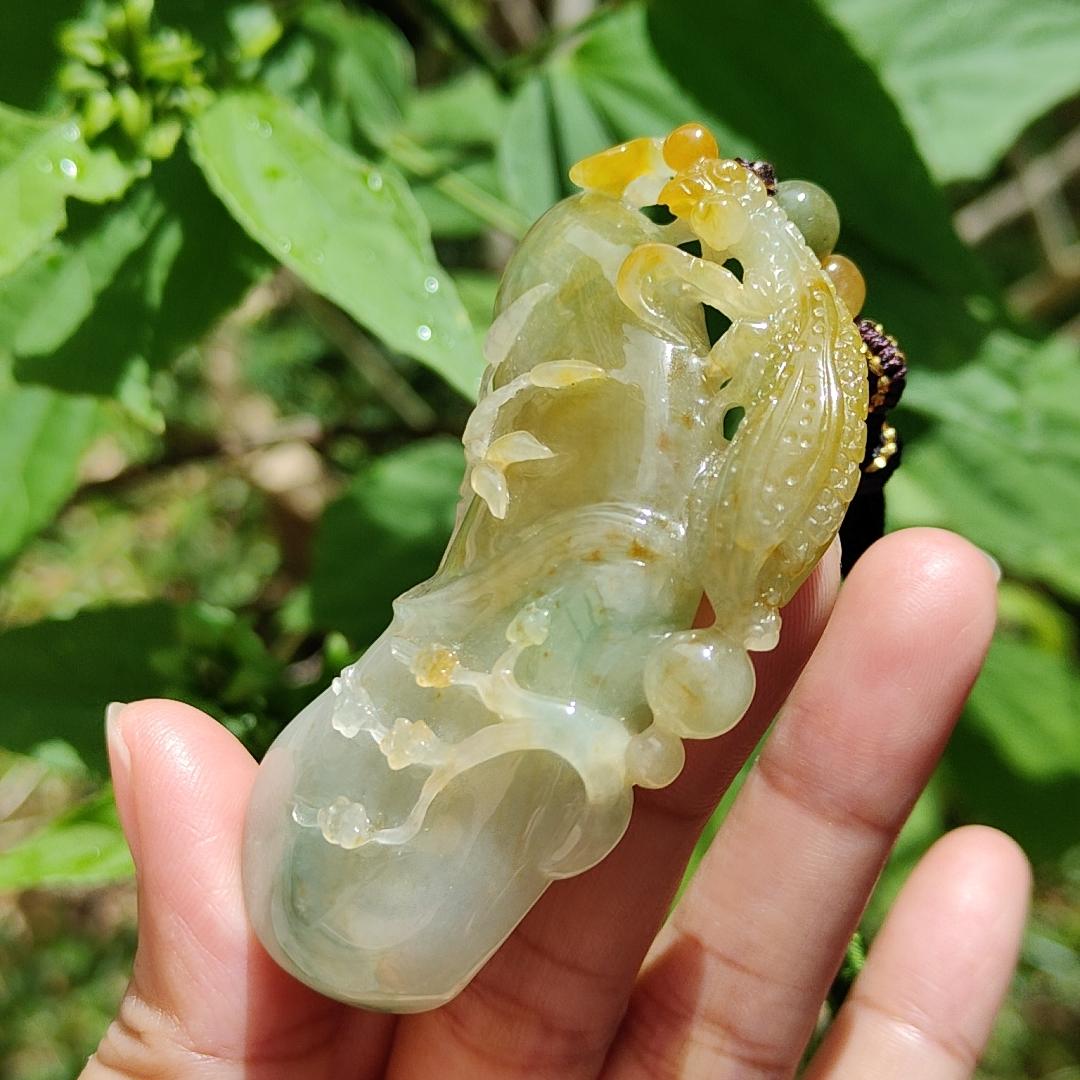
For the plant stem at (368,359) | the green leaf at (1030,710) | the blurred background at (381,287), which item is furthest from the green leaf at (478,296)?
the green leaf at (1030,710)

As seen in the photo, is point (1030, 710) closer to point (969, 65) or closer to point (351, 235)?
point (969, 65)

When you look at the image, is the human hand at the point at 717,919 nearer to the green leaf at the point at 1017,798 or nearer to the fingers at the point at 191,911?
the fingers at the point at 191,911

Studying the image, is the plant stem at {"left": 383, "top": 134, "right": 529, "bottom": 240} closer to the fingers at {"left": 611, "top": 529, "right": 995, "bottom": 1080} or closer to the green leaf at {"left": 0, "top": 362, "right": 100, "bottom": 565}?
the green leaf at {"left": 0, "top": 362, "right": 100, "bottom": 565}

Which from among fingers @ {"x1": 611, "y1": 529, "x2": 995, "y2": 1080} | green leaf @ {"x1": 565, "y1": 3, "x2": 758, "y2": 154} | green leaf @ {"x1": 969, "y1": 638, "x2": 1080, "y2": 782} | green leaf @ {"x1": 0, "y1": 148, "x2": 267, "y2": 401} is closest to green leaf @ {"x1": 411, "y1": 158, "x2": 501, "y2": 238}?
green leaf @ {"x1": 565, "y1": 3, "x2": 758, "y2": 154}

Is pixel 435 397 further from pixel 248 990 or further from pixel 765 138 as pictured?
pixel 248 990

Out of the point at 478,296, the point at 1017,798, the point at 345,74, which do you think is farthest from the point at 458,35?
the point at 1017,798

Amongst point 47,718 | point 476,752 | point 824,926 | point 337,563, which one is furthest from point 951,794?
→ point 47,718

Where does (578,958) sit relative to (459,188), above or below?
below
